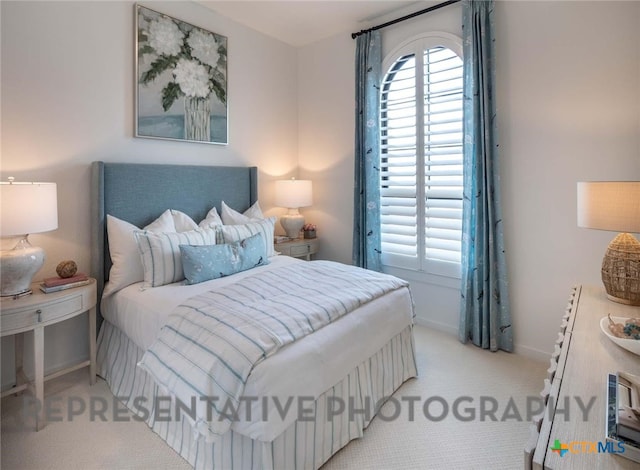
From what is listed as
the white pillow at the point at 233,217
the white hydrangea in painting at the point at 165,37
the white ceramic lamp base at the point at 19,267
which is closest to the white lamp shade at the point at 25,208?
the white ceramic lamp base at the point at 19,267

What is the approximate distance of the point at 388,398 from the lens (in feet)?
7.11

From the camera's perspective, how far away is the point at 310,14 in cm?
323

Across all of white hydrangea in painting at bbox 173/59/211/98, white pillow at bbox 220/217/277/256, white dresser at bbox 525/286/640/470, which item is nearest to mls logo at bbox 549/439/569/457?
white dresser at bbox 525/286/640/470

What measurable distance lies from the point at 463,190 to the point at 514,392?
149cm

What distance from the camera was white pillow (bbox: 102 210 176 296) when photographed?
91.3 inches

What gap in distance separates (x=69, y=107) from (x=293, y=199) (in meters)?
1.95

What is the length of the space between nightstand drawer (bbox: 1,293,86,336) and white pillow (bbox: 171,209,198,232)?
84 cm

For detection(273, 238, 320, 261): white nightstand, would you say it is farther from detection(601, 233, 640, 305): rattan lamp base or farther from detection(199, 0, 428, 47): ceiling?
detection(601, 233, 640, 305): rattan lamp base

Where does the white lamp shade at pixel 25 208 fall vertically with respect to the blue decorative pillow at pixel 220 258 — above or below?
above

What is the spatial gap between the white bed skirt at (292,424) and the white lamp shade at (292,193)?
1791 millimetres

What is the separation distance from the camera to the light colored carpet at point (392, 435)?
1695mm

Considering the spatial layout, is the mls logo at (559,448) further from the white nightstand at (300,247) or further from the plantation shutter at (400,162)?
the white nightstand at (300,247)

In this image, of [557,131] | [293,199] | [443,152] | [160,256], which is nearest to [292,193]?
[293,199]

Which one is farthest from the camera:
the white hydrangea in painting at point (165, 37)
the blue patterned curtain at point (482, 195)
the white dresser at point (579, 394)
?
the white hydrangea in painting at point (165, 37)
